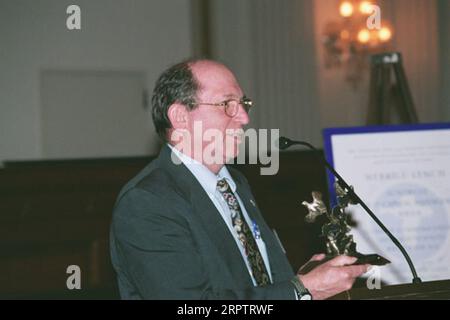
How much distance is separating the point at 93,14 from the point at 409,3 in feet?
15.3

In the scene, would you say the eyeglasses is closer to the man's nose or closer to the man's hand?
the man's nose

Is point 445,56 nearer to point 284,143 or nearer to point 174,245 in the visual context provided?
point 284,143

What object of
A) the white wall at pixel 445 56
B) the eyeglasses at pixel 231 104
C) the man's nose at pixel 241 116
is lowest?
the man's nose at pixel 241 116

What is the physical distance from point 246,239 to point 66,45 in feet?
18.0

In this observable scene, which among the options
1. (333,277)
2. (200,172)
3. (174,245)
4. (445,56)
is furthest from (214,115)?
(445,56)

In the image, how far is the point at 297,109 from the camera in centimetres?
741

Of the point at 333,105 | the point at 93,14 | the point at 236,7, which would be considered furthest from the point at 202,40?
the point at 333,105

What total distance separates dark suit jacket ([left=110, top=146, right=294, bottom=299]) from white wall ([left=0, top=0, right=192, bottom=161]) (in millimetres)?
5207

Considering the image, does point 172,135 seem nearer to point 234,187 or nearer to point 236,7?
point 234,187

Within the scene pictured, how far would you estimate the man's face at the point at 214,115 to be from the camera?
1971 millimetres

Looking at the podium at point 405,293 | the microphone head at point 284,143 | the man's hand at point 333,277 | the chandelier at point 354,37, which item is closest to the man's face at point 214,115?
the microphone head at point 284,143

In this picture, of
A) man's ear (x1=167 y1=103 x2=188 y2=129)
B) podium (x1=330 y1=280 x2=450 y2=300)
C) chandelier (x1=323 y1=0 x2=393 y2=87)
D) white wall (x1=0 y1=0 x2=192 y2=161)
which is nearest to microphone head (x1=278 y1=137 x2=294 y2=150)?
man's ear (x1=167 y1=103 x2=188 y2=129)

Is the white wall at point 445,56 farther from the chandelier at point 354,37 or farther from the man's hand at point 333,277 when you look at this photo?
the man's hand at point 333,277

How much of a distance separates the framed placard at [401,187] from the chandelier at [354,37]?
448 centimetres
